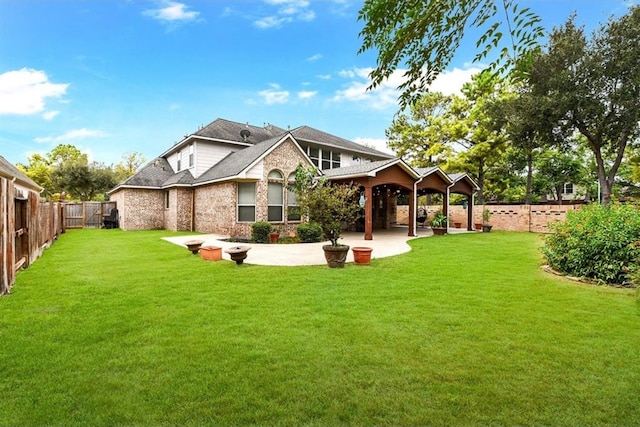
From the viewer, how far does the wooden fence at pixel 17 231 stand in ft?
18.9

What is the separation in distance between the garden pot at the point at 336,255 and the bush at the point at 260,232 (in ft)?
19.2

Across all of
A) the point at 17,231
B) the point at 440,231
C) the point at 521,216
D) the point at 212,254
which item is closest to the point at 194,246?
the point at 212,254

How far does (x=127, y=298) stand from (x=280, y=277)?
2905 millimetres

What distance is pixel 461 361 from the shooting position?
3.38 meters

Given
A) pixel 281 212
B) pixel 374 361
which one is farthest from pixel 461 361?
pixel 281 212

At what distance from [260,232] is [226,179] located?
3.12m

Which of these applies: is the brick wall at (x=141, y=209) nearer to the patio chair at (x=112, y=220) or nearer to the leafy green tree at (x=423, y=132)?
the patio chair at (x=112, y=220)

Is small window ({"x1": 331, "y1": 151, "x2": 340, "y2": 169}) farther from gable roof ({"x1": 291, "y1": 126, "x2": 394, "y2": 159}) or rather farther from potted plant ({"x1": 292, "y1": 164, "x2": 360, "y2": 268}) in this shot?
potted plant ({"x1": 292, "y1": 164, "x2": 360, "y2": 268})

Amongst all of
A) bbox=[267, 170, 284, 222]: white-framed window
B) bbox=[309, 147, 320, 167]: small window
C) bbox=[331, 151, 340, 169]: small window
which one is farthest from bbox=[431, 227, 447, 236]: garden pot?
bbox=[309, 147, 320, 167]: small window

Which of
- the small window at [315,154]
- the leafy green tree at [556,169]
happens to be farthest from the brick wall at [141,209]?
the leafy green tree at [556,169]

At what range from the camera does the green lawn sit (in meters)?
2.58

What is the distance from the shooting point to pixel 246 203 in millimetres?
14898

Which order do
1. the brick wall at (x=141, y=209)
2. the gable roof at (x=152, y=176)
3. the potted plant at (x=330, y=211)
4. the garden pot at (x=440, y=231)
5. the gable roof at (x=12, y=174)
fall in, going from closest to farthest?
1. the gable roof at (x=12, y=174)
2. the potted plant at (x=330, y=211)
3. the garden pot at (x=440, y=231)
4. the brick wall at (x=141, y=209)
5. the gable roof at (x=152, y=176)

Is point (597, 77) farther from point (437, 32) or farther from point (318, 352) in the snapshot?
point (318, 352)
